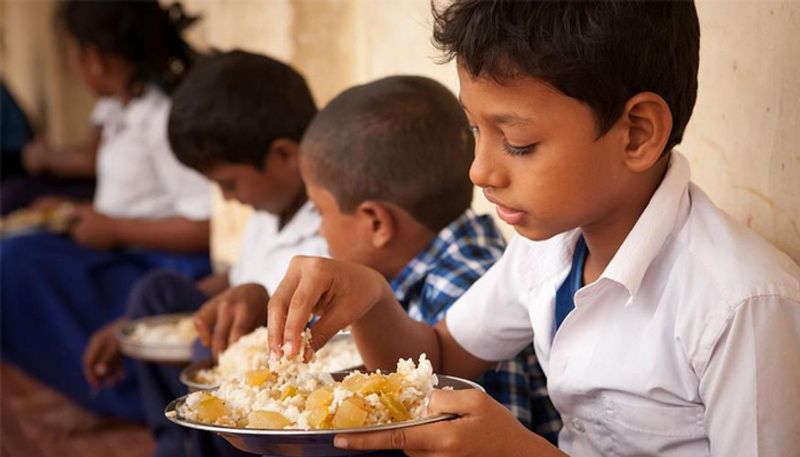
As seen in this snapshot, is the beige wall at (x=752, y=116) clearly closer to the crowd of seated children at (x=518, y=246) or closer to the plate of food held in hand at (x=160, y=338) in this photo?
the crowd of seated children at (x=518, y=246)

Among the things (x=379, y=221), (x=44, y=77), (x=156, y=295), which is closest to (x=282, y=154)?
(x=156, y=295)

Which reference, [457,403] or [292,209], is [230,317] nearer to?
[292,209]

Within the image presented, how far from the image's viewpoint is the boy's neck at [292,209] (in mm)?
2691

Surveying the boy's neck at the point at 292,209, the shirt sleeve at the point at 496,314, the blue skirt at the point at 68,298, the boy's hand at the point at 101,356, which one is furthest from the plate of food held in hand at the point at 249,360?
the blue skirt at the point at 68,298

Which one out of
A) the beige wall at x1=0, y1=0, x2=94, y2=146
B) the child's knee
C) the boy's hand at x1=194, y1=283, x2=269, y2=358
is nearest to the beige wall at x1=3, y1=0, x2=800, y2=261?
the boy's hand at x1=194, y1=283, x2=269, y2=358

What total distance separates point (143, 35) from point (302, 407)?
321cm

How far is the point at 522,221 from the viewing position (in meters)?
1.41

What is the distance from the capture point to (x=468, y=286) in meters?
1.97

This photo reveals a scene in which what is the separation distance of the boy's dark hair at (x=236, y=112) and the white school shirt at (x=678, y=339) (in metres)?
1.20

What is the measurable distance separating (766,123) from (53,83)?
617 centimetres

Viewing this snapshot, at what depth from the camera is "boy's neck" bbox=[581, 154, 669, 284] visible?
146 cm

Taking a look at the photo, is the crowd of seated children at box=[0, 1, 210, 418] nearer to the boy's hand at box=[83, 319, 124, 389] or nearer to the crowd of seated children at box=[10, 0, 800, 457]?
the boy's hand at box=[83, 319, 124, 389]

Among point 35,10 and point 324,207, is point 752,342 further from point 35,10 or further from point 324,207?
point 35,10

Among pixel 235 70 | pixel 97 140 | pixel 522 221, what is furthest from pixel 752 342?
pixel 97 140
